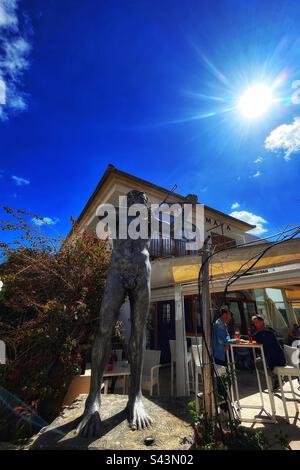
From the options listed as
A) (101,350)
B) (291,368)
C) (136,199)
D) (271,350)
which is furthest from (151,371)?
(136,199)

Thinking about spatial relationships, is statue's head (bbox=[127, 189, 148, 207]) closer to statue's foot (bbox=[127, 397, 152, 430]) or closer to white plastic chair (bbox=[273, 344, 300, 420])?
statue's foot (bbox=[127, 397, 152, 430])

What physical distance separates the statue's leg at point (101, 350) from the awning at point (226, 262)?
1483mm

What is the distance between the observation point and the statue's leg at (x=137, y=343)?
210 centimetres

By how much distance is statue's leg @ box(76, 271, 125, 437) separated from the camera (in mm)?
1811

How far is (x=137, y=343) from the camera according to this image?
2.25 meters

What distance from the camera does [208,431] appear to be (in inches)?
75.5

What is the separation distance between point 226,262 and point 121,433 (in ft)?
8.76

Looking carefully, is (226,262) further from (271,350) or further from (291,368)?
(291,368)

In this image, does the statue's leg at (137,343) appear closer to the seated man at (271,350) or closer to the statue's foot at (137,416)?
the statue's foot at (137,416)

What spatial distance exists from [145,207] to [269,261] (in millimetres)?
2244

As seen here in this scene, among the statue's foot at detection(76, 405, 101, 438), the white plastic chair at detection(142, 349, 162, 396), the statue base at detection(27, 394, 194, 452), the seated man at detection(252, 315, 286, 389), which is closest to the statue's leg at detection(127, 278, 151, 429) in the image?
the statue base at detection(27, 394, 194, 452)

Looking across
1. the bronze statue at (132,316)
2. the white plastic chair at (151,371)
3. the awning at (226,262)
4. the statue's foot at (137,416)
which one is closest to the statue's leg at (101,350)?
the bronze statue at (132,316)
